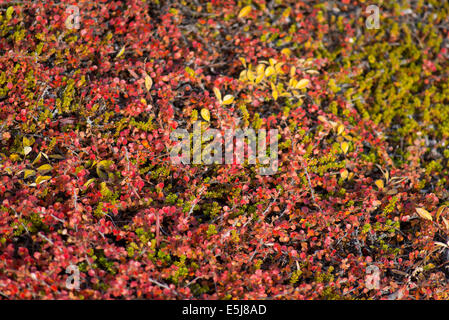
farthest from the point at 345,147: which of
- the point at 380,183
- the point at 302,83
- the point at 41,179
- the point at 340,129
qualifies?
the point at 41,179

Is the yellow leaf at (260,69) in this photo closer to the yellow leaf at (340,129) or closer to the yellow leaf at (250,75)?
the yellow leaf at (250,75)

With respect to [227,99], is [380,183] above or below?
below

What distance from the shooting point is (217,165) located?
3.83 m

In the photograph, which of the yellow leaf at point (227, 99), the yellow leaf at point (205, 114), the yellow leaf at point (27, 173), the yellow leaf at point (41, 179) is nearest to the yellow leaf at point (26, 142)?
the yellow leaf at point (27, 173)

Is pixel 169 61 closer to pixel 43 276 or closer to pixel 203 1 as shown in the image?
pixel 203 1

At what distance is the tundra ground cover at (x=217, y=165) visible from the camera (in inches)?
125

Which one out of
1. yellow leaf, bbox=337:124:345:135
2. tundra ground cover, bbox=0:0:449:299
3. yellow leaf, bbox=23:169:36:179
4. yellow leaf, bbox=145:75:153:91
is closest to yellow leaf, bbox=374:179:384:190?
tundra ground cover, bbox=0:0:449:299

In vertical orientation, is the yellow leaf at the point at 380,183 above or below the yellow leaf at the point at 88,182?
below

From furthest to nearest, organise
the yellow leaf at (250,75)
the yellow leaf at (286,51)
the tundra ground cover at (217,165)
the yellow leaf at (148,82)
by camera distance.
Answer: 1. the yellow leaf at (286,51)
2. the yellow leaf at (250,75)
3. the yellow leaf at (148,82)
4. the tundra ground cover at (217,165)

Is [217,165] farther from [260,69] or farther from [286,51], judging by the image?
[286,51]

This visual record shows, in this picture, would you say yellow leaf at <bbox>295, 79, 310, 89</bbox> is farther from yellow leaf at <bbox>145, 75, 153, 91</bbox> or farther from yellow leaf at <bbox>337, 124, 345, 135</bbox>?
yellow leaf at <bbox>145, 75, 153, 91</bbox>

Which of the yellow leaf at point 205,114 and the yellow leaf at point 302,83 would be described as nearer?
the yellow leaf at point 205,114

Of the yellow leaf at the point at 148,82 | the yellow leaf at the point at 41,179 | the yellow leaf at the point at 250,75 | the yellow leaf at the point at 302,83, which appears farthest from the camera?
the yellow leaf at the point at 302,83

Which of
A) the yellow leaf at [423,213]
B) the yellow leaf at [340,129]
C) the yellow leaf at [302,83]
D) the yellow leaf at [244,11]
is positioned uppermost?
the yellow leaf at [244,11]
